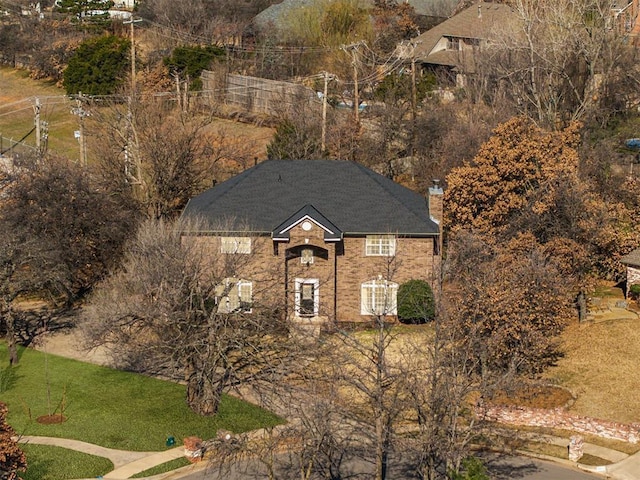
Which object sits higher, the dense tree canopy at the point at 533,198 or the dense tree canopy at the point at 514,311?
the dense tree canopy at the point at 533,198

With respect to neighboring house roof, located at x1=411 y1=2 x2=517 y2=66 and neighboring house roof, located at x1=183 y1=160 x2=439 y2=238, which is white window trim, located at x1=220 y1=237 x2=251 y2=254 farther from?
neighboring house roof, located at x1=411 y1=2 x2=517 y2=66

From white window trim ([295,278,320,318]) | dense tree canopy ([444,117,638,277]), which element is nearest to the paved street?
white window trim ([295,278,320,318])

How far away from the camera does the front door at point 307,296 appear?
4697 cm

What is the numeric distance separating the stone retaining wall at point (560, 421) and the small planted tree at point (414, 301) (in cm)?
946

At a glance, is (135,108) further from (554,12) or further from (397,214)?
(554,12)

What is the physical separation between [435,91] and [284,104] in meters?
12.2

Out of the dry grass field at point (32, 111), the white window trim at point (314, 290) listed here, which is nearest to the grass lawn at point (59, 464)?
the white window trim at point (314, 290)

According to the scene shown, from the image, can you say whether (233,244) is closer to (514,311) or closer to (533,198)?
(533,198)

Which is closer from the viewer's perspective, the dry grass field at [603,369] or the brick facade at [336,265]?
the dry grass field at [603,369]

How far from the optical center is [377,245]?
157 ft

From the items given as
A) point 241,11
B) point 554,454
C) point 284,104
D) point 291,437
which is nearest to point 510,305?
point 554,454

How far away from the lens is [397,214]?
1900 inches

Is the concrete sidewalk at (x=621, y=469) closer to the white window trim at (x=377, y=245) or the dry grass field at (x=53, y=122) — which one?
the white window trim at (x=377, y=245)

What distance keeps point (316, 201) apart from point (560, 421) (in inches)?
651
